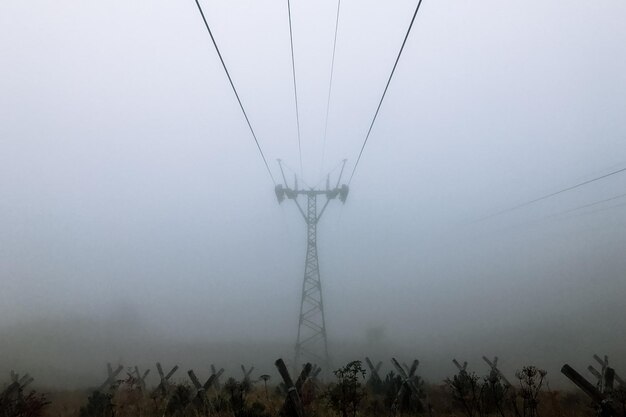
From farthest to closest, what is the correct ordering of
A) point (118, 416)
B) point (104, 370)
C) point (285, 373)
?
point (104, 370) → point (118, 416) → point (285, 373)

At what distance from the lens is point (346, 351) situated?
194 feet

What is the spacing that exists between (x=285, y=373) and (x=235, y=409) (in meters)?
3.65

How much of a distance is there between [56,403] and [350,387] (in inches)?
954

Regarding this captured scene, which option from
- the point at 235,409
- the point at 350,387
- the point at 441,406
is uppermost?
the point at 350,387

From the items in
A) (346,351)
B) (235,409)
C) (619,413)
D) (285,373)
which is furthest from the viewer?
(346,351)

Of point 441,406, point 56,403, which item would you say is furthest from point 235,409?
point 56,403

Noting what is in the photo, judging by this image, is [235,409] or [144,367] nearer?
[235,409]

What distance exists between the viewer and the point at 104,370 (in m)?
47.1

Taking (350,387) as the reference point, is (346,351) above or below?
below

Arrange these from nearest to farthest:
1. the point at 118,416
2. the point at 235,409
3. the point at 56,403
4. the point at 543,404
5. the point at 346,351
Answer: the point at 235,409, the point at 118,416, the point at 543,404, the point at 56,403, the point at 346,351

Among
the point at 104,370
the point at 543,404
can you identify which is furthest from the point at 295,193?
the point at 104,370

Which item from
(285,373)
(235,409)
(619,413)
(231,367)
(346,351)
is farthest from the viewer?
(346,351)

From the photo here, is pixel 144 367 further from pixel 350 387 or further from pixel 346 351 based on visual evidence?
pixel 350 387

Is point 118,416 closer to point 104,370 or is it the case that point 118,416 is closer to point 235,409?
point 235,409
